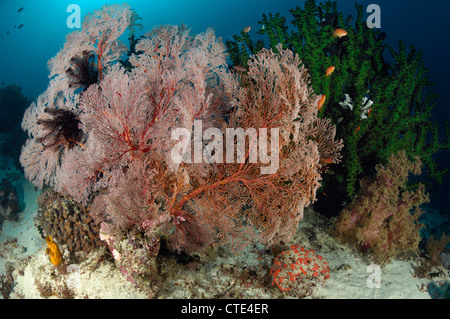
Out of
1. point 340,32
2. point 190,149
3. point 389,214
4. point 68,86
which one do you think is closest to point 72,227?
point 68,86

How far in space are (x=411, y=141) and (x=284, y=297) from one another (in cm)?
504

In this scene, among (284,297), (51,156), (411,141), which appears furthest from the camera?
(411,141)

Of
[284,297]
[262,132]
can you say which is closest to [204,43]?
[262,132]

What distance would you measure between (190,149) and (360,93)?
14.9 feet

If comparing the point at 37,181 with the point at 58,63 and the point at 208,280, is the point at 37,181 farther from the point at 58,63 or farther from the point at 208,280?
the point at 208,280

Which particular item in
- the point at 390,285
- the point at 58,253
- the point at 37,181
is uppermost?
the point at 37,181

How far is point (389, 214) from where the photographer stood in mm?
5062

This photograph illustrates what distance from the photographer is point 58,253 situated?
430cm

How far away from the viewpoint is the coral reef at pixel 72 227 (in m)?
4.79

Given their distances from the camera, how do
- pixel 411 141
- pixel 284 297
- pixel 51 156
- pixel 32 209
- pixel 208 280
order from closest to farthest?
pixel 284 297 → pixel 208 280 → pixel 51 156 → pixel 411 141 → pixel 32 209

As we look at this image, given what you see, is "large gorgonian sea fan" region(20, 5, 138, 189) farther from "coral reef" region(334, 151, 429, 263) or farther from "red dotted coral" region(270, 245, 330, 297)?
"coral reef" region(334, 151, 429, 263)

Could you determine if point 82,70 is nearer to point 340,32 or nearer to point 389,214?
point 340,32

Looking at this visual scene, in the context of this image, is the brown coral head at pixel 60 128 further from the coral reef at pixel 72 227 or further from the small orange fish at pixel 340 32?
the small orange fish at pixel 340 32

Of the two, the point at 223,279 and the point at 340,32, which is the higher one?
the point at 340,32
